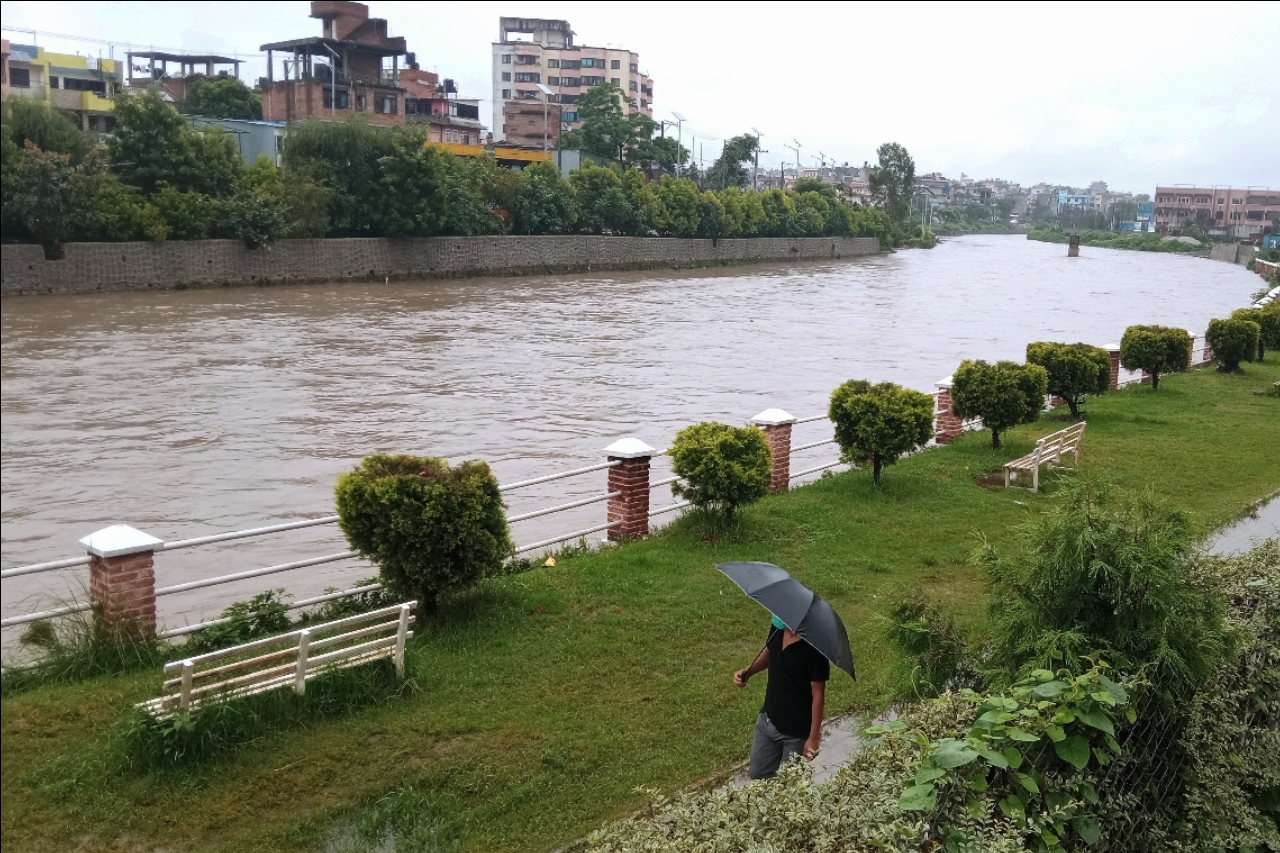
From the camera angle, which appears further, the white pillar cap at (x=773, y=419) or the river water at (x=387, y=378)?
the white pillar cap at (x=773, y=419)

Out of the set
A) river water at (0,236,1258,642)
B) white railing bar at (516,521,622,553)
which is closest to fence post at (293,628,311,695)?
river water at (0,236,1258,642)

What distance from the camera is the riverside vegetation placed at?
184 cm

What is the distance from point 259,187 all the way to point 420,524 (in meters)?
1.96

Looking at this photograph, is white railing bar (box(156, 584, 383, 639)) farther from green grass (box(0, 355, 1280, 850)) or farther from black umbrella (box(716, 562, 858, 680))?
black umbrella (box(716, 562, 858, 680))

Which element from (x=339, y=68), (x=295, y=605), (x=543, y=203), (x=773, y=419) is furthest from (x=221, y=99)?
(x=543, y=203)

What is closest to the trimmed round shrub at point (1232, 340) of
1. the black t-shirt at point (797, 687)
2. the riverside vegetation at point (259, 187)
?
the riverside vegetation at point (259, 187)

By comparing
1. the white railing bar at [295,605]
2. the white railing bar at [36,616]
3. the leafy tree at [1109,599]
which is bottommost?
the white railing bar at [295,605]

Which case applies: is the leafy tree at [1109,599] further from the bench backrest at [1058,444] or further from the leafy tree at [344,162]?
the bench backrest at [1058,444]

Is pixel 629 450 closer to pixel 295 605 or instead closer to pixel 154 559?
pixel 295 605

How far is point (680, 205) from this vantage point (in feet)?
173

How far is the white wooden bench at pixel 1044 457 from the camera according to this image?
1059cm

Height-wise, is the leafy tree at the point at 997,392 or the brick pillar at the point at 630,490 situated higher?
the leafy tree at the point at 997,392

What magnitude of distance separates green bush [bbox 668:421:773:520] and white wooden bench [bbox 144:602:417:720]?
324 cm

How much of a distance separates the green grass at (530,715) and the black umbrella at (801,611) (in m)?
0.96
